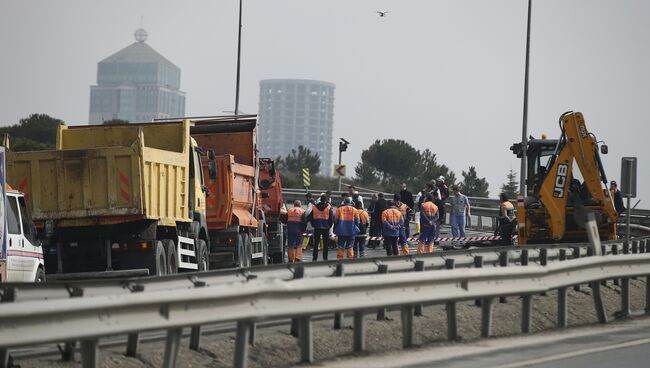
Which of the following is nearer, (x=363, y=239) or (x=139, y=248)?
(x=139, y=248)

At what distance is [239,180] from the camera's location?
28641 mm

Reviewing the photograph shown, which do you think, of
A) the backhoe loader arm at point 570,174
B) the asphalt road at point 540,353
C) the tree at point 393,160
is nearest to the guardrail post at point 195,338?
the asphalt road at point 540,353

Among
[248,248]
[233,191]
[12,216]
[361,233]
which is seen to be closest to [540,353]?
[12,216]

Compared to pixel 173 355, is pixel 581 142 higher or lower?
higher

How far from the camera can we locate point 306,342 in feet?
39.0

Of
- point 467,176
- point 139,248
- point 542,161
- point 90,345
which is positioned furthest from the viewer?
point 467,176

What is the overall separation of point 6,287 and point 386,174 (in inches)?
4199

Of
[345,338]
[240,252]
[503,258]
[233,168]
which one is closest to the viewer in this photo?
[345,338]

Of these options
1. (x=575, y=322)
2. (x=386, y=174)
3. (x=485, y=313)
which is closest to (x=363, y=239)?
(x=575, y=322)

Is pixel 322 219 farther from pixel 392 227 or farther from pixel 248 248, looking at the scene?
pixel 248 248

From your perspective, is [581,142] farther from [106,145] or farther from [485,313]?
[485,313]

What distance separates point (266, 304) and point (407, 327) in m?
2.96

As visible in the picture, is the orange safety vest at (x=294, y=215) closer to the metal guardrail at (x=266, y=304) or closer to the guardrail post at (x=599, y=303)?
the guardrail post at (x=599, y=303)

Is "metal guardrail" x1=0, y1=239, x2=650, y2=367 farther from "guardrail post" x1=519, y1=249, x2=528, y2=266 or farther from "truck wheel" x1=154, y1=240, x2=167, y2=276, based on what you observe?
"truck wheel" x1=154, y1=240, x2=167, y2=276
